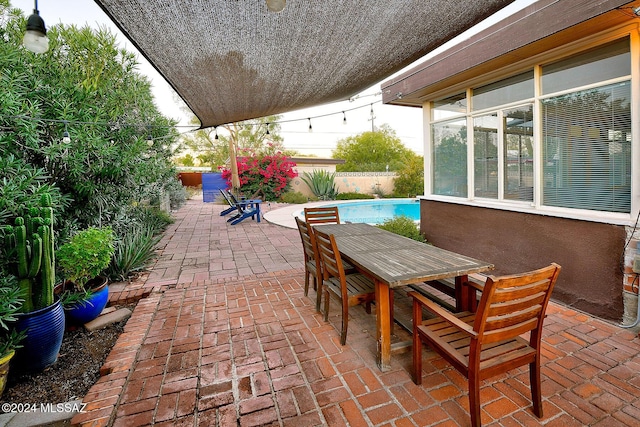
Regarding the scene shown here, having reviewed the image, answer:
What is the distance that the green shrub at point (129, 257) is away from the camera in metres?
3.81

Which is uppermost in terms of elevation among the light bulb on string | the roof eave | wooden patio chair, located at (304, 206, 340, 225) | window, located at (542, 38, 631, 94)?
the roof eave

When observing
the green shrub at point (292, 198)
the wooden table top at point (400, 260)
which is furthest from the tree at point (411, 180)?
the wooden table top at point (400, 260)

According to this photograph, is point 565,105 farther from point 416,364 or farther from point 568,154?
point 416,364

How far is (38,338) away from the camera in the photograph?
6.95 ft

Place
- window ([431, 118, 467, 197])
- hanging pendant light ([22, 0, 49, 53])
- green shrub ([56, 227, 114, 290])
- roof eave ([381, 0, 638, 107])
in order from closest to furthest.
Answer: hanging pendant light ([22, 0, 49, 53]) → roof eave ([381, 0, 638, 107]) → green shrub ([56, 227, 114, 290]) → window ([431, 118, 467, 197])

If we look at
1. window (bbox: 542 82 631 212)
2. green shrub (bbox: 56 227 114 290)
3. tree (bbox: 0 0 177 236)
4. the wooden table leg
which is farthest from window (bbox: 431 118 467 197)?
green shrub (bbox: 56 227 114 290)

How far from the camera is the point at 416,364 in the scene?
6.20ft

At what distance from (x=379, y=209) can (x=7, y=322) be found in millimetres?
11898

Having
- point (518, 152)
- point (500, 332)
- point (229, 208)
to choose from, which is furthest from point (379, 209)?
point (500, 332)

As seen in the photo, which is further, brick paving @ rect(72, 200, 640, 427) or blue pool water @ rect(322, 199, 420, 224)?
blue pool water @ rect(322, 199, 420, 224)

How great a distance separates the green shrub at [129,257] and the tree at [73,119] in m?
0.42

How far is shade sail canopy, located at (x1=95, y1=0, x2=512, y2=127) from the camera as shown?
175cm

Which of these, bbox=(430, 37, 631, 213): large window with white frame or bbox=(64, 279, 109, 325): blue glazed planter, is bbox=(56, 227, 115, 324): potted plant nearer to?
bbox=(64, 279, 109, 325): blue glazed planter

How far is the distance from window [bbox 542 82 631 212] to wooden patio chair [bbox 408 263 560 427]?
1961mm
